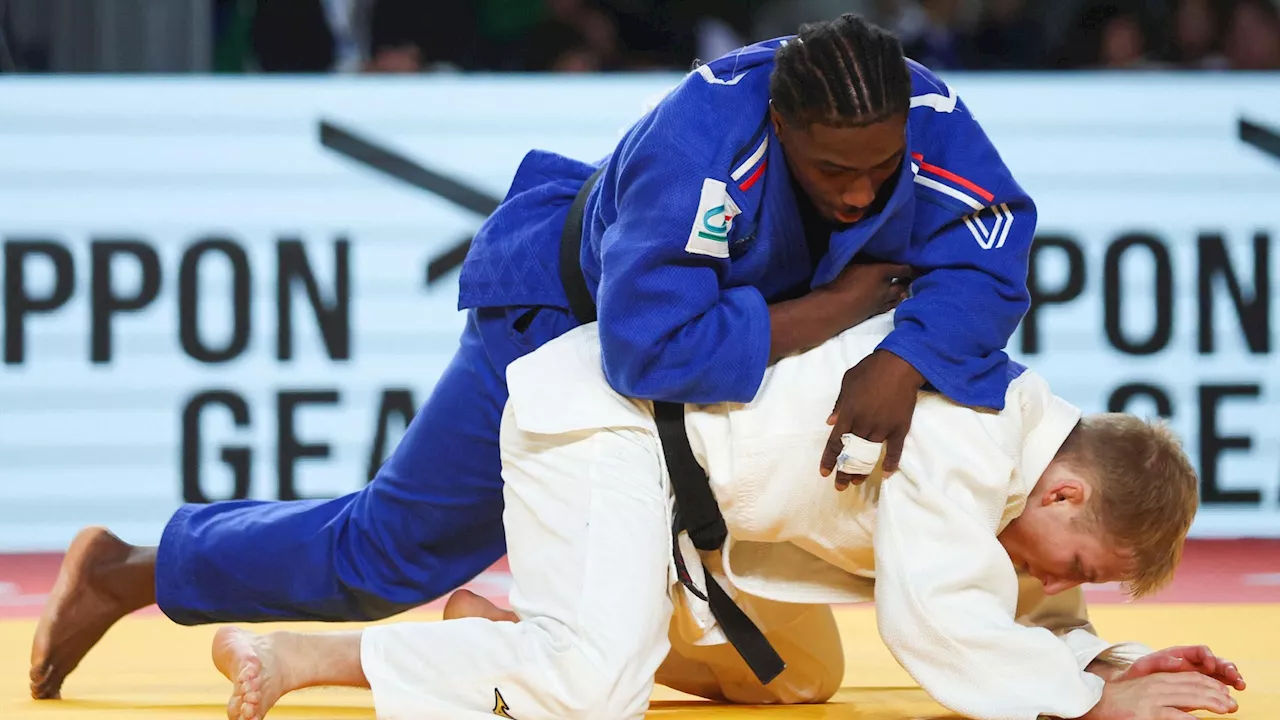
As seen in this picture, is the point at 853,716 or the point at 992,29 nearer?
the point at 853,716

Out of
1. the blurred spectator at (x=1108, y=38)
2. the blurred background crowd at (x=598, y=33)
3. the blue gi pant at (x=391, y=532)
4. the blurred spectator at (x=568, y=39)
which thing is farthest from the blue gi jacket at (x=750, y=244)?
the blurred spectator at (x=1108, y=38)

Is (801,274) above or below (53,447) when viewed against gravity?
above

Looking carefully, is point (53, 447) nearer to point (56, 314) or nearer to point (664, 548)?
point (56, 314)

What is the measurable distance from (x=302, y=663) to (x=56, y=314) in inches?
108

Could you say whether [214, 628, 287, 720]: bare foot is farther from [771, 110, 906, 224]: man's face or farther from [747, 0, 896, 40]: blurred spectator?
[747, 0, 896, 40]: blurred spectator

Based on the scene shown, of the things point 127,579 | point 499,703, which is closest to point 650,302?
point 499,703

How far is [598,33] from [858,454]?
13.0 feet

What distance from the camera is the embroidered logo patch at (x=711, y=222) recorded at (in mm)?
1988

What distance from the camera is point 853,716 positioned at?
231cm

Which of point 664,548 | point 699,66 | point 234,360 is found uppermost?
point 699,66

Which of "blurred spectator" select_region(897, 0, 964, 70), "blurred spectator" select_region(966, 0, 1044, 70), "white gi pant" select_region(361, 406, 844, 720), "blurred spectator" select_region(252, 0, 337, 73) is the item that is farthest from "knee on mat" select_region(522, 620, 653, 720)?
"blurred spectator" select_region(966, 0, 1044, 70)

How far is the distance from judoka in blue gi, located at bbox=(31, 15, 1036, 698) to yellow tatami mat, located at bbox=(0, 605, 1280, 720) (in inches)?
5.8

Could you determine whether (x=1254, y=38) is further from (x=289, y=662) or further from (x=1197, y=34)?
(x=289, y=662)

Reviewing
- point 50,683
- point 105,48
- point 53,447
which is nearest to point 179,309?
point 53,447
